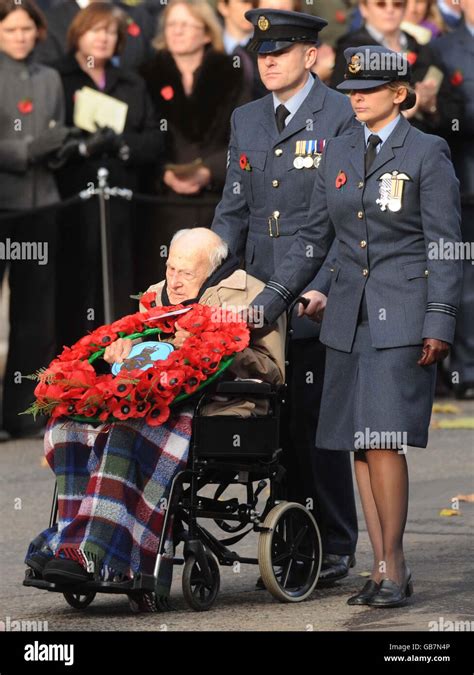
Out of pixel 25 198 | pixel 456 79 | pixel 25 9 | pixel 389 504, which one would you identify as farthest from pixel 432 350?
pixel 456 79

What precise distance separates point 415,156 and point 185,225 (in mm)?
5501

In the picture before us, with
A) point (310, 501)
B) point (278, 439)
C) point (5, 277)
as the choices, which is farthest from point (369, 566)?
point (5, 277)

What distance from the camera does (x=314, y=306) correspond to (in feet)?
27.4

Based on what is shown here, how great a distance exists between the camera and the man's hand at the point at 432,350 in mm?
7855

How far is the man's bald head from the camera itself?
8.20 meters

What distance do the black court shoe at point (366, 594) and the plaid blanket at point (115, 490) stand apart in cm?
74

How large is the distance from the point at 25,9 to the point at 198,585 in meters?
5.86

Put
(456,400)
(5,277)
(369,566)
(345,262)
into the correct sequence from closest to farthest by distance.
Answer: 1. (345,262)
2. (369,566)
3. (5,277)
4. (456,400)

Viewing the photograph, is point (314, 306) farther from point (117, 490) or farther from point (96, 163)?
point (96, 163)

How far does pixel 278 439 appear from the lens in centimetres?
809

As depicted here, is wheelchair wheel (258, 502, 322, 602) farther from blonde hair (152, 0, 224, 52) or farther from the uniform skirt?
blonde hair (152, 0, 224, 52)

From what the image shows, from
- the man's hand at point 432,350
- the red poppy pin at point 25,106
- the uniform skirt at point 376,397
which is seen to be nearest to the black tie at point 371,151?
the uniform skirt at point 376,397

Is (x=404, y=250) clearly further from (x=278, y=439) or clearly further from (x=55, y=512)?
(x=55, y=512)

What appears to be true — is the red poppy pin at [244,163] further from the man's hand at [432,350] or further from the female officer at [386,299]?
the man's hand at [432,350]
